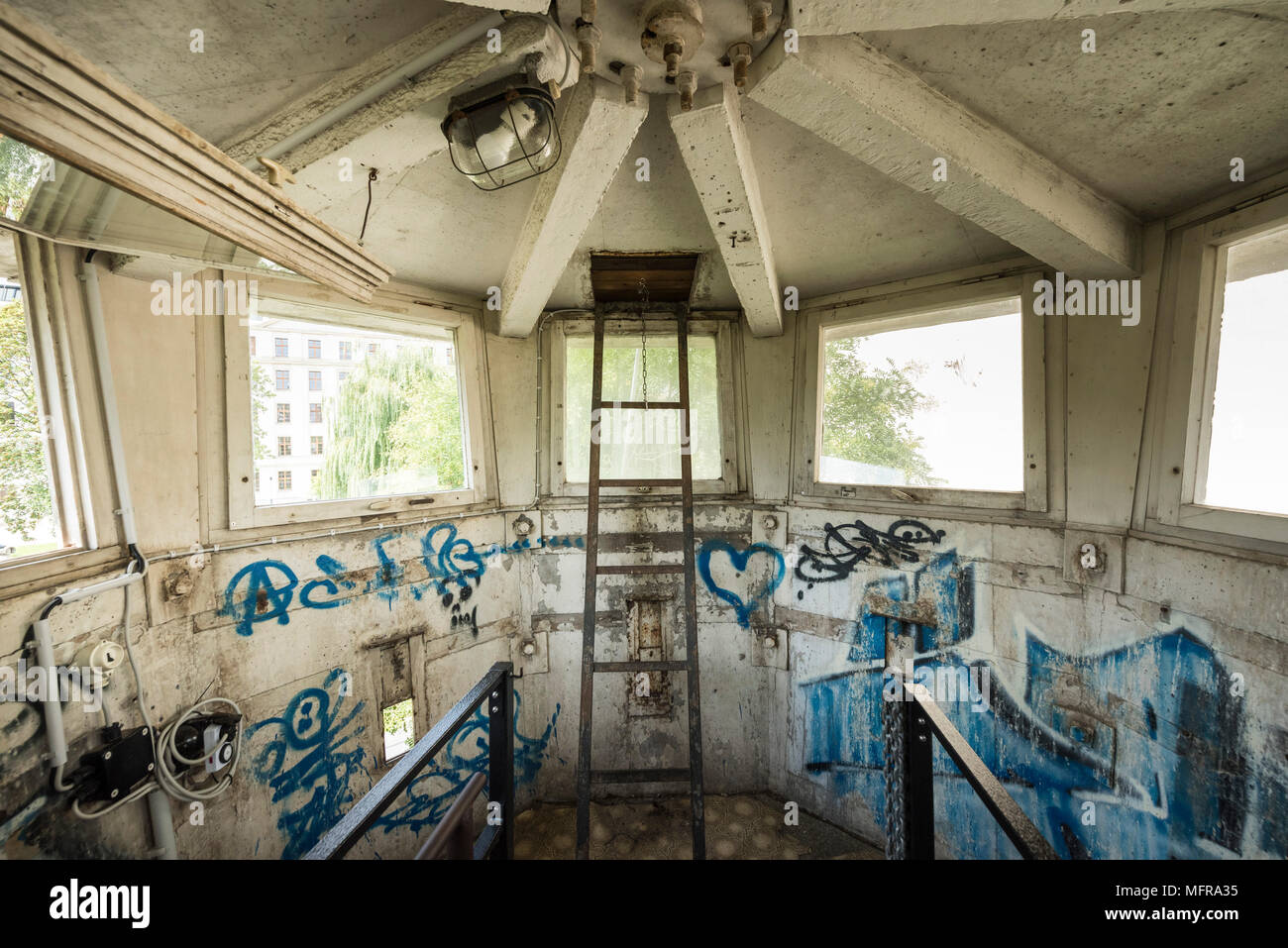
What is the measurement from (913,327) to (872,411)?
559 millimetres

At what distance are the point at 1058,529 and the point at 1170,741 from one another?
3.16 feet

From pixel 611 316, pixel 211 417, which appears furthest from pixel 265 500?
pixel 611 316

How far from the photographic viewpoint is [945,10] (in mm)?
1282

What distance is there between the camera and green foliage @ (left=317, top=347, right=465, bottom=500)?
9.62 ft

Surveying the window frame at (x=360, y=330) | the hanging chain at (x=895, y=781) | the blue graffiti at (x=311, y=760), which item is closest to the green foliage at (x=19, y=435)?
the window frame at (x=360, y=330)

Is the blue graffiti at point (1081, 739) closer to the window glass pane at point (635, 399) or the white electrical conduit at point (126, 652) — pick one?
the window glass pane at point (635, 399)

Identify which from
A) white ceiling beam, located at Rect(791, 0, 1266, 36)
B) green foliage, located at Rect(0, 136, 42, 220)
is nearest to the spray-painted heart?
white ceiling beam, located at Rect(791, 0, 1266, 36)

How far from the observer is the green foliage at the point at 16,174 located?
1.55m

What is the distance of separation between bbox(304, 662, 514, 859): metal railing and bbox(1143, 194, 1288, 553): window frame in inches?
111

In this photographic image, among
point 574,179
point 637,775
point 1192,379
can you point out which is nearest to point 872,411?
point 1192,379

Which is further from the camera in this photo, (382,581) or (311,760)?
(382,581)

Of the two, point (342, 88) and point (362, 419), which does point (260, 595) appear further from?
point (342, 88)

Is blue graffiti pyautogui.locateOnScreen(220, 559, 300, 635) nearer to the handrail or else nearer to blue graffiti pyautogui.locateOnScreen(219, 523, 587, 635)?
blue graffiti pyautogui.locateOnScreen(219, 523, 587, 635)

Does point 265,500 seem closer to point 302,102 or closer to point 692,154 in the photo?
point 302,102
